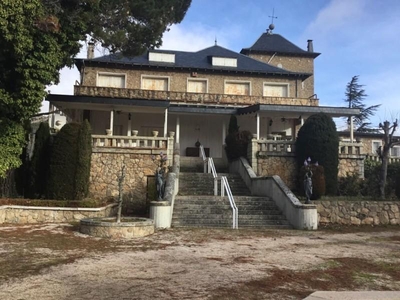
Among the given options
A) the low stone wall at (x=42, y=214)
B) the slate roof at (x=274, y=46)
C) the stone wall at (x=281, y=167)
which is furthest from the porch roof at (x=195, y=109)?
the slate roof at (x=274, y=46)

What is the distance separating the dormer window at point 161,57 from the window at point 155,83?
58.4 inches

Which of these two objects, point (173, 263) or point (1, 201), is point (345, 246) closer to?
point (173, 263)

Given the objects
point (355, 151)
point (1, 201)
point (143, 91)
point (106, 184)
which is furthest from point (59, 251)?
point (143, 91)

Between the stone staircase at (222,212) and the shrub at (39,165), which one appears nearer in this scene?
the stone staircase at (222,212)

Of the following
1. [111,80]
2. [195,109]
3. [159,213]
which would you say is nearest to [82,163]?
[159,213]

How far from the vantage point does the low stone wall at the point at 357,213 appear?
13.0 metres

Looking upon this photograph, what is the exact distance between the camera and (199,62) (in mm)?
27094

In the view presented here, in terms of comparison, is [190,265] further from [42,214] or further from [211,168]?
[211,168]

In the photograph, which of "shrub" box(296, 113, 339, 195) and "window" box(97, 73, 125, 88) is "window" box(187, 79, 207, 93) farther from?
"shrub" box(296, 113, 339, 195)

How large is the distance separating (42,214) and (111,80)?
50.3ft

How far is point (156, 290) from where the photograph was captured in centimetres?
488

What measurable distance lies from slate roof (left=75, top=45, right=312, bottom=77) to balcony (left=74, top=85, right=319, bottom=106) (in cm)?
221

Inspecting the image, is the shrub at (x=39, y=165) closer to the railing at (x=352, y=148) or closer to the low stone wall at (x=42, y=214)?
the low stone wall at (x=42, y=214)

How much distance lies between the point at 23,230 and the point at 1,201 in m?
2.32
